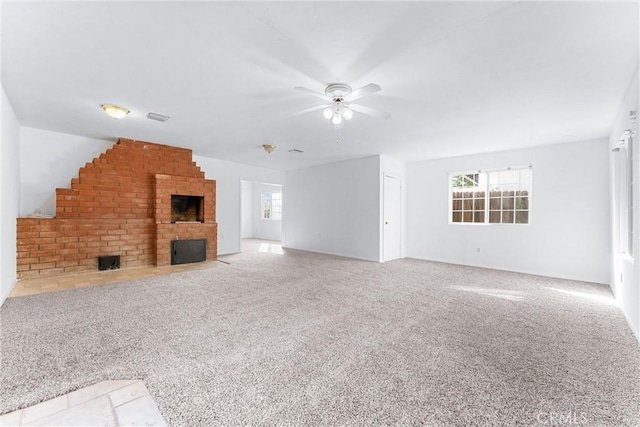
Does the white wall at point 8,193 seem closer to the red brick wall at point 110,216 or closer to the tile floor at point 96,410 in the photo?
the red brick wall at point 110,216

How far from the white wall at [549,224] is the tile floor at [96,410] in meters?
6.10

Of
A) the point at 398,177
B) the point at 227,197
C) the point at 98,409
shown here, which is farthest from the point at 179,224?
the point at 398,177

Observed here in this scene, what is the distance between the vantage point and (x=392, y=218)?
21.3 ft

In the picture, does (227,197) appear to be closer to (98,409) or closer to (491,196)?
(98,409)

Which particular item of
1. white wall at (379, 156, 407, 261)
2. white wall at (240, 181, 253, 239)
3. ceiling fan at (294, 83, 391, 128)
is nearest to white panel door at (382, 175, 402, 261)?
white wall at (379, 156, 407, 261)

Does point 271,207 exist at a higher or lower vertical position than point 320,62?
lower

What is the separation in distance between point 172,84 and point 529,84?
375 centimetres

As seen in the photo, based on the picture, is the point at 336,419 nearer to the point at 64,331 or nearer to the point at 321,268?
the point at 64,331

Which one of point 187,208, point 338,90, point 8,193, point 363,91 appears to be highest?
point 338,90

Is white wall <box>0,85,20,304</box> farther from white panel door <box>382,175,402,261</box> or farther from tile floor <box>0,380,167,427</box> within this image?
white panel door <box>382,175,402,261</box>

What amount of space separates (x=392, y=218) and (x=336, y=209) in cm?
148

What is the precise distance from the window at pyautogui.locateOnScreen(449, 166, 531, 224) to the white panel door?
119 cm

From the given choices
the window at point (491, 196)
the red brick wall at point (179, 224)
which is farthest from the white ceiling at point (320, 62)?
the red brick wall at point (179, 224)

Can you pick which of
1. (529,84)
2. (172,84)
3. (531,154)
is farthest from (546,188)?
(172,84)
